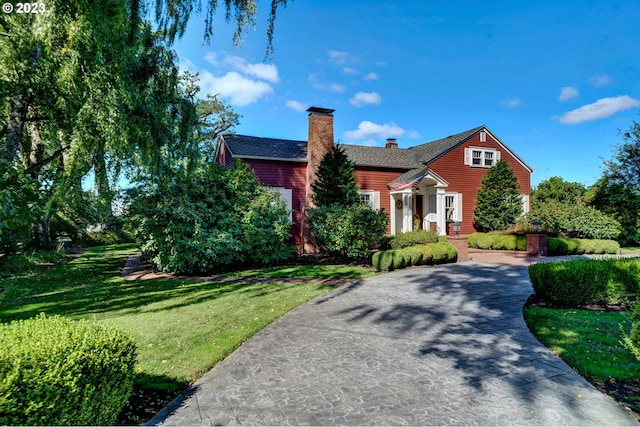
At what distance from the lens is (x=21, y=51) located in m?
5.95

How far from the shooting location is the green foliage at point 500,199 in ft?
58.7

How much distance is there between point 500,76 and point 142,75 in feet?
54.6

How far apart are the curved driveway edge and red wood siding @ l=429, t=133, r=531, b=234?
13.9m

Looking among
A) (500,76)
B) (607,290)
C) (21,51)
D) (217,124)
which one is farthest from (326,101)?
(217,124)

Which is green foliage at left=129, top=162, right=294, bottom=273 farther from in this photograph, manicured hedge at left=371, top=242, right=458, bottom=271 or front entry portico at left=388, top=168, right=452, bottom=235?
front entry portico at left=388, top=168, right=452, bottom=235

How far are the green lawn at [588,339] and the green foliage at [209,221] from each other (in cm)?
775

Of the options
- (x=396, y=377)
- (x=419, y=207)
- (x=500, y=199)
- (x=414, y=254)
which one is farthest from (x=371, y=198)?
(x=396, y=377)

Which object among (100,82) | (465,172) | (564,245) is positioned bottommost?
(564,245)

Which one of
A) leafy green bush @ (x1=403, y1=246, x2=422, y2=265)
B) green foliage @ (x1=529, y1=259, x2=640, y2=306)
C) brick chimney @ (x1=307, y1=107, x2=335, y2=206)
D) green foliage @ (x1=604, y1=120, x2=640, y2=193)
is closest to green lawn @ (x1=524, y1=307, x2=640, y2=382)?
green foliage @ (x1=529, y1=259, x2=640, y2=306)

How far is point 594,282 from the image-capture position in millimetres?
5789

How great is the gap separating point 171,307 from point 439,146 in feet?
59.9

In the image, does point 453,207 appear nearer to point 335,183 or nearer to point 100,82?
point 335,183

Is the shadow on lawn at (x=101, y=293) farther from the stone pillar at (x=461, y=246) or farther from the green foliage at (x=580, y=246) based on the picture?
the green foliage at (x=580, y=246)

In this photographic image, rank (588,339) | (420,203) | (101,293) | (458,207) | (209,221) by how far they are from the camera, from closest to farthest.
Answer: (588,339) < (101,293) < (209,221) < (420,203) < (458,207)
